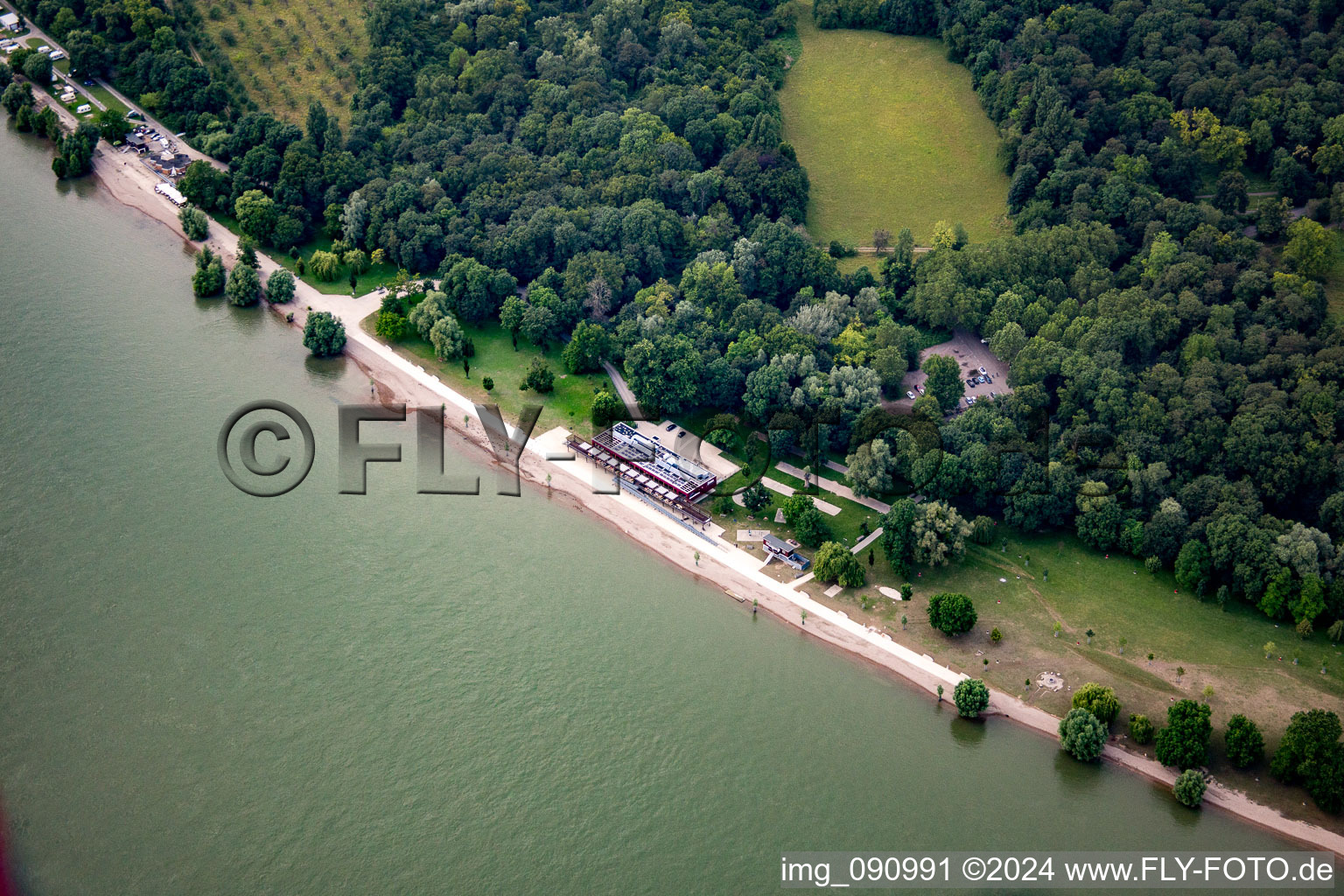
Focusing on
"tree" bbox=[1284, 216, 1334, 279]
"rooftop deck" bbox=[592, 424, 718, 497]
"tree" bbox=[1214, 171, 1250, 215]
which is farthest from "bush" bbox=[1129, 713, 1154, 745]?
"tree" bbox=[1214, 171, 1250, 215]

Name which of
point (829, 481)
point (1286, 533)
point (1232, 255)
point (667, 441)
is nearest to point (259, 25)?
point (667, 441)

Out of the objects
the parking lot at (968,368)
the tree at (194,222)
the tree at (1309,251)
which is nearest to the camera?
the parking lot at (968,368)

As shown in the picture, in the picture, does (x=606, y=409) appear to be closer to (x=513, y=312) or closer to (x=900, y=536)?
(x=513, y=312)

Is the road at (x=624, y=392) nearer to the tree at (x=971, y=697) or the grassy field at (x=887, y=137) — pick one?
the grassy field at (x=887, y=137)

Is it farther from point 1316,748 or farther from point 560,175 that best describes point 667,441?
point 1316,748

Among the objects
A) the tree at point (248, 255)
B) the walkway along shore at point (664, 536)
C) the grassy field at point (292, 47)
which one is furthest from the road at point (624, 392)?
the grassy field at point (292, 47)

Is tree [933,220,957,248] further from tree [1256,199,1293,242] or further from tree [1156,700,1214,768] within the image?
tree [1156,700,1214,768]
